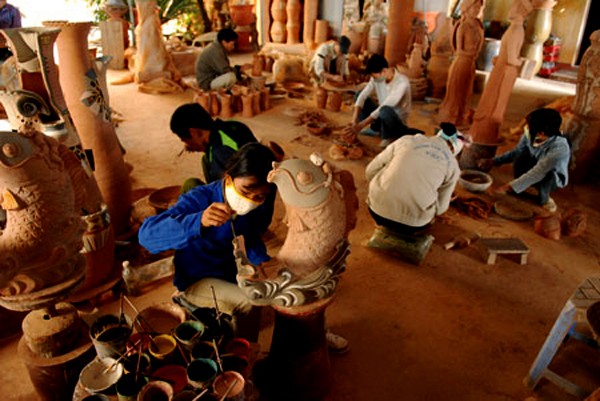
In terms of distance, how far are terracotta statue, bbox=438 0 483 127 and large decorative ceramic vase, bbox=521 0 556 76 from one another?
182 inches

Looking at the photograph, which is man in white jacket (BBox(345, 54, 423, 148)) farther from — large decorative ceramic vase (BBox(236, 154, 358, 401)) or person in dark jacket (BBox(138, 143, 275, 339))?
large decorative ceramic vase (BBox(236, 154, 358, 401))

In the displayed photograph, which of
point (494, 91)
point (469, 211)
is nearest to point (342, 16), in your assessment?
point (494, 91)

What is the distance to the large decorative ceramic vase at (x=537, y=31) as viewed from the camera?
33.8 ft

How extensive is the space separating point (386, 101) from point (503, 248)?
3.03 m

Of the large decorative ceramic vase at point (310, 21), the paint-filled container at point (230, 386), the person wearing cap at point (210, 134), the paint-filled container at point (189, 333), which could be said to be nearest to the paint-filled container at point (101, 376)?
the paint-filled container at point (189, 333)

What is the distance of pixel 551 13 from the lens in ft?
35.6

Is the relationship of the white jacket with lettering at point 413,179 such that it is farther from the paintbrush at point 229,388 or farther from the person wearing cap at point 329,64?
the person wearing cap at point 329,64

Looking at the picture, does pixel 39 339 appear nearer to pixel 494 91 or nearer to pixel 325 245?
pixel 325 245

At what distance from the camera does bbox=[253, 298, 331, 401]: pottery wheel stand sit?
237cm

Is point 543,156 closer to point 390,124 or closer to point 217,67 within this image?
point 390,124

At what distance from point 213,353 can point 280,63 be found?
28.6ft

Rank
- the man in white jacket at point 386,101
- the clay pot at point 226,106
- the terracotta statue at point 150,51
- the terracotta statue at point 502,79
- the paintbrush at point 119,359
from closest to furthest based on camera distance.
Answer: the paintbrush at point 119,359 < the terracotta statue at point 502,79 < the man in white jacket at point 386,101 < the clay pot at point 226,106 < the terracotta statue at point 150,51

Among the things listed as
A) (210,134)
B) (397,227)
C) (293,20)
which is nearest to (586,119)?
(397,227)

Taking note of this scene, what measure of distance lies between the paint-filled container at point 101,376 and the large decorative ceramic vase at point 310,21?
11159 millimetres
